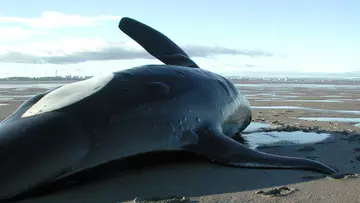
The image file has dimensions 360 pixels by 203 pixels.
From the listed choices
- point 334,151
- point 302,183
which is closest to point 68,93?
point 302,183

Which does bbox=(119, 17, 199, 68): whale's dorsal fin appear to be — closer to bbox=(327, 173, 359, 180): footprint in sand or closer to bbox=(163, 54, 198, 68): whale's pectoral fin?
bbox=(163, 54, 198, 68): whale's pectoral fin

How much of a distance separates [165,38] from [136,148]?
5.97m

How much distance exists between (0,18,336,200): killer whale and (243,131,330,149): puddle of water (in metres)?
1.28

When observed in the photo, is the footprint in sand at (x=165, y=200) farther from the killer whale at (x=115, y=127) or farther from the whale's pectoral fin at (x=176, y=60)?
the whale's pectoral fin at (x=176, y=60)

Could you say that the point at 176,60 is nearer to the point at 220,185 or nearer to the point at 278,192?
the point at 220,185

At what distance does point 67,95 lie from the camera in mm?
6406

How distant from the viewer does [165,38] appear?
38.2 ft

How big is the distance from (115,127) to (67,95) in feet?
3.00

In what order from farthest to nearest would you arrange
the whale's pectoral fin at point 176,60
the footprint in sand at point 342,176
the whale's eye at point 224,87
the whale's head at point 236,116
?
the whale's pectoral fin at point 176,60
the whale's eye at point 224,87
the whale's head at point 236,116
the footprint in sand at point 342,176

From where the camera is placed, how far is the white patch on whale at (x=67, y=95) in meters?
6.06

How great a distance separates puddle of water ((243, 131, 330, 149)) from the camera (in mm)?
9453

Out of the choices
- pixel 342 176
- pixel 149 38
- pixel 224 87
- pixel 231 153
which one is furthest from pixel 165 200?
pixel 149 38

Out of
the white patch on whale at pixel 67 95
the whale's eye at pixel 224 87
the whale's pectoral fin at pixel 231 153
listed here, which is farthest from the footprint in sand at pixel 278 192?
the whale's eye at pixel 224 87

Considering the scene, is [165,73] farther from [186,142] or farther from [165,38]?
[165,38]
